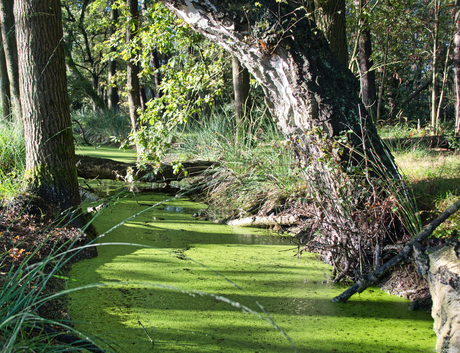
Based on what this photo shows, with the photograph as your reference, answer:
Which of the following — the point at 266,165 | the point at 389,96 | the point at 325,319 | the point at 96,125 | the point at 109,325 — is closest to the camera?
the point at 109,325

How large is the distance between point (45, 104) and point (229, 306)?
70.5 inches

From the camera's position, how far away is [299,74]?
261cm

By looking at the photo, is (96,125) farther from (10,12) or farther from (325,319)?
(325,319)

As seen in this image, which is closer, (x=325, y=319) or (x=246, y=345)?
(x=246, y=345)

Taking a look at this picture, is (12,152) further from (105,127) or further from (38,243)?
(105,127)

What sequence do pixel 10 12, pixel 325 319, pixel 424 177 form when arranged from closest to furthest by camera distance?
pixel 325 319
pixel 424 177
pixel 10 12

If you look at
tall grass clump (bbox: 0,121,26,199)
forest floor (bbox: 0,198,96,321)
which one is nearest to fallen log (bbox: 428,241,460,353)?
forest floor (bbox: 0,198,96,321)

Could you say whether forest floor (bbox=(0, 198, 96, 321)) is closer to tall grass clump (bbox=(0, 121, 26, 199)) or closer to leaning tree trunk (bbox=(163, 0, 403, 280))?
tall grass clump (bbox=(0, 121, 26, 199))

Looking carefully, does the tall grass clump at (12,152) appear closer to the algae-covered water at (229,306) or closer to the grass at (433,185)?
the algae-covered water at (229,306)

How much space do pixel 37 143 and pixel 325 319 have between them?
2.14 metres

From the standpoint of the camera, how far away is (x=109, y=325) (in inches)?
71.3

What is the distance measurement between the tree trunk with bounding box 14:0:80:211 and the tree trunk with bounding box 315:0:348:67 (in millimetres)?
2729

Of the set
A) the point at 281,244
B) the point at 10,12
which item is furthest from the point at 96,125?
the point at 281,244

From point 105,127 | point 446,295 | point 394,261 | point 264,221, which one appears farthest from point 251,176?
point 105,127
